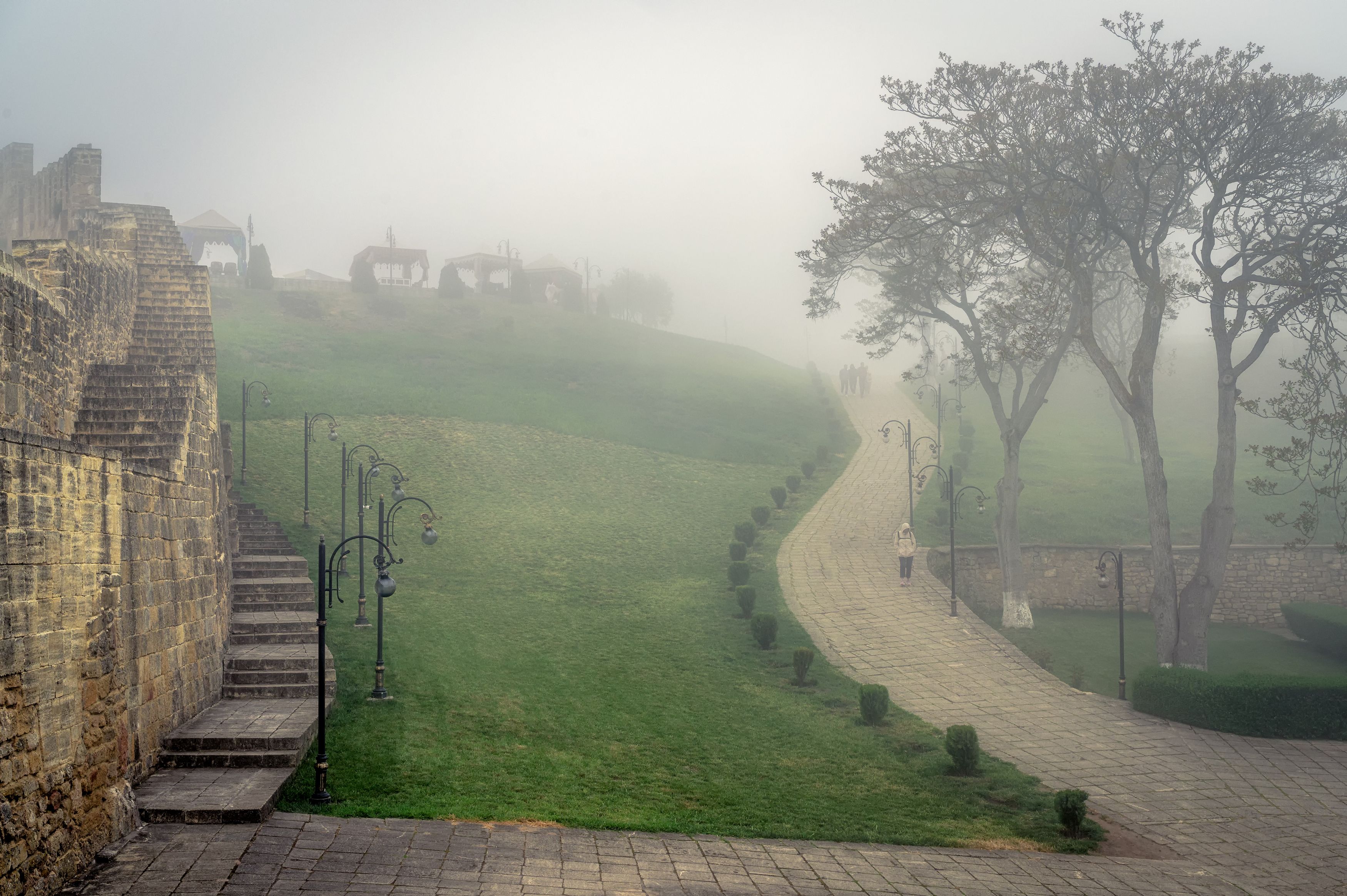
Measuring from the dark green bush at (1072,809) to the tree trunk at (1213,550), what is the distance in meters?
10.3

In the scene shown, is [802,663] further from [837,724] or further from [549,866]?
[549,866]

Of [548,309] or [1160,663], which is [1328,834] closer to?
[1160,663]

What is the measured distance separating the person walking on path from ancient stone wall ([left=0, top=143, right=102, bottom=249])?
75.5 ft

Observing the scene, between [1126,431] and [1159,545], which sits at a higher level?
[1126,431]

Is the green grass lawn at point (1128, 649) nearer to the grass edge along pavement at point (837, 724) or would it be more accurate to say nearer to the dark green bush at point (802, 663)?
the grass edge along pavement at point (837, 724)

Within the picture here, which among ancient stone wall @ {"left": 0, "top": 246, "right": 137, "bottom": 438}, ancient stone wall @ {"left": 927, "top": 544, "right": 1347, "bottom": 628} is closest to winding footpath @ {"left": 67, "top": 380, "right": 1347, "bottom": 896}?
ancient stone wall @ {"left": 0, "top": 246, "right": 137, "bottom": 438}

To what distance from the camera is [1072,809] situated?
39.6 feet

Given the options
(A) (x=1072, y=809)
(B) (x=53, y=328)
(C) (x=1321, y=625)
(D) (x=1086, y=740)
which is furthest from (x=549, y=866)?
(C) (x=1321, y=625)

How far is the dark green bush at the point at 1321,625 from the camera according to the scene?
24.7 m

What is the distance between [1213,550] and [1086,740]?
6.72 meters

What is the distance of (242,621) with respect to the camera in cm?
1666

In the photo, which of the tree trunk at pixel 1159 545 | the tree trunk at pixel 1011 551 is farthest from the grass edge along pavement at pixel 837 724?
the tree trunk at pixel 1159 545

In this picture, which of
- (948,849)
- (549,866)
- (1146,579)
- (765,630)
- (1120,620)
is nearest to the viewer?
(549,866)

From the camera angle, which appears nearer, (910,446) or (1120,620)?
(1120,620)
